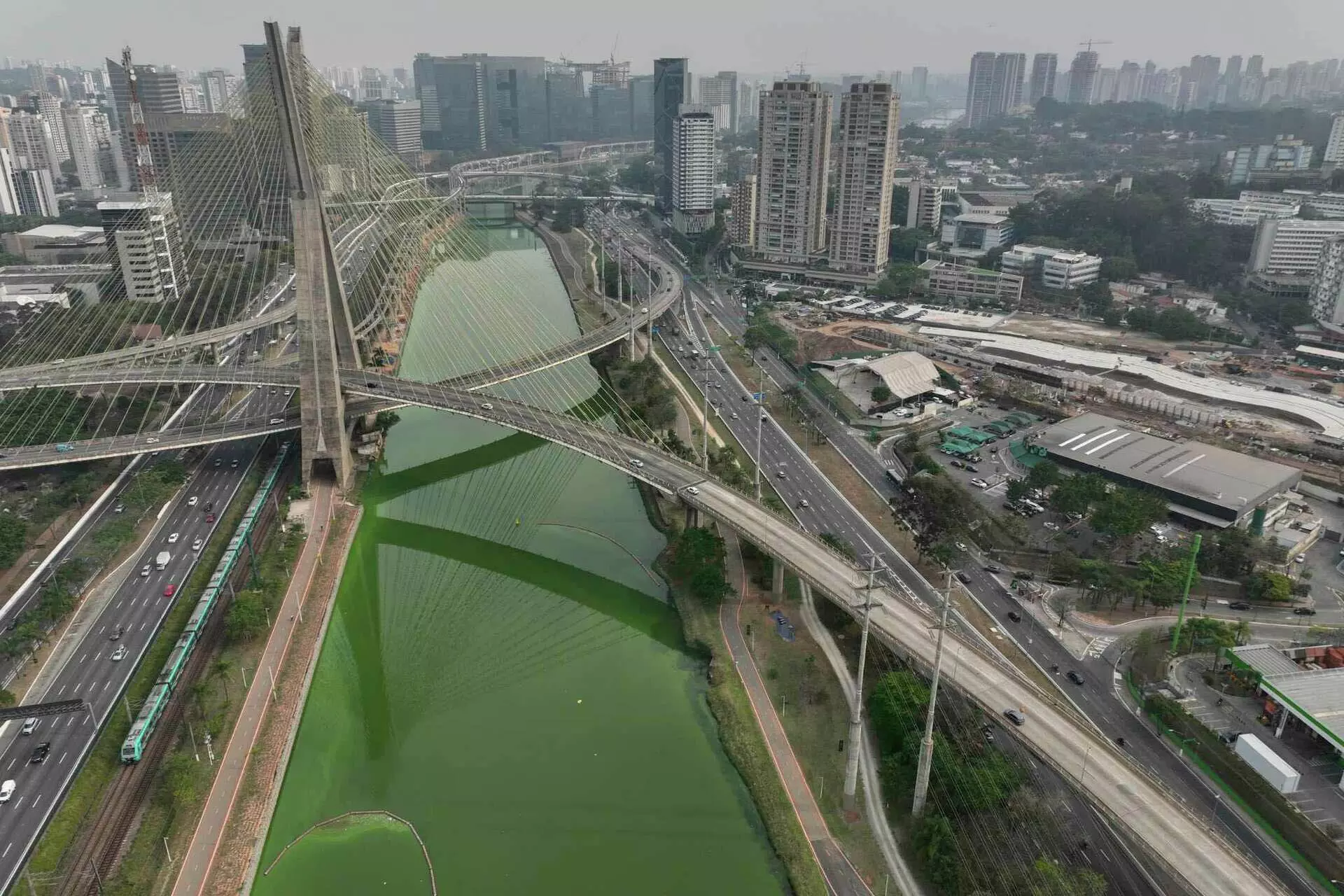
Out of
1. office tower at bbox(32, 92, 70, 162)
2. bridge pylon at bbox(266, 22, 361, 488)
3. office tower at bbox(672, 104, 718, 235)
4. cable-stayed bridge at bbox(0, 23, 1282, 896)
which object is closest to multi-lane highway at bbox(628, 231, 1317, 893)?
cable-stayed bridge at bbox(0, 23, 1282, 896)

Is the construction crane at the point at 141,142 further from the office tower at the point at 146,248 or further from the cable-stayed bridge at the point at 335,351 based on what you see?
the office tower at the point at 146,248

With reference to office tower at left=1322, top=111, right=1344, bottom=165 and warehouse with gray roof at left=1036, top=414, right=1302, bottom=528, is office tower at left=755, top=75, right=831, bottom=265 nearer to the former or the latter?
warehouse with gray roof at left=1036, top=414, right=1302, bottom=528

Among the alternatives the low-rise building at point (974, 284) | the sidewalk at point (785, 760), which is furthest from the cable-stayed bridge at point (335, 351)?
the low-rise building at point (974, 284)

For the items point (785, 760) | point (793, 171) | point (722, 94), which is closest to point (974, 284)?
point (793, 171)

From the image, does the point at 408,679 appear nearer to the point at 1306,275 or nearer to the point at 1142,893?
the point at 1142,893

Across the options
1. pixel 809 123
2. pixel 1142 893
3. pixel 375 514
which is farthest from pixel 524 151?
pixel 1142 893

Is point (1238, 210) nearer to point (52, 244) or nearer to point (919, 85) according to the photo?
point (52, 244)
